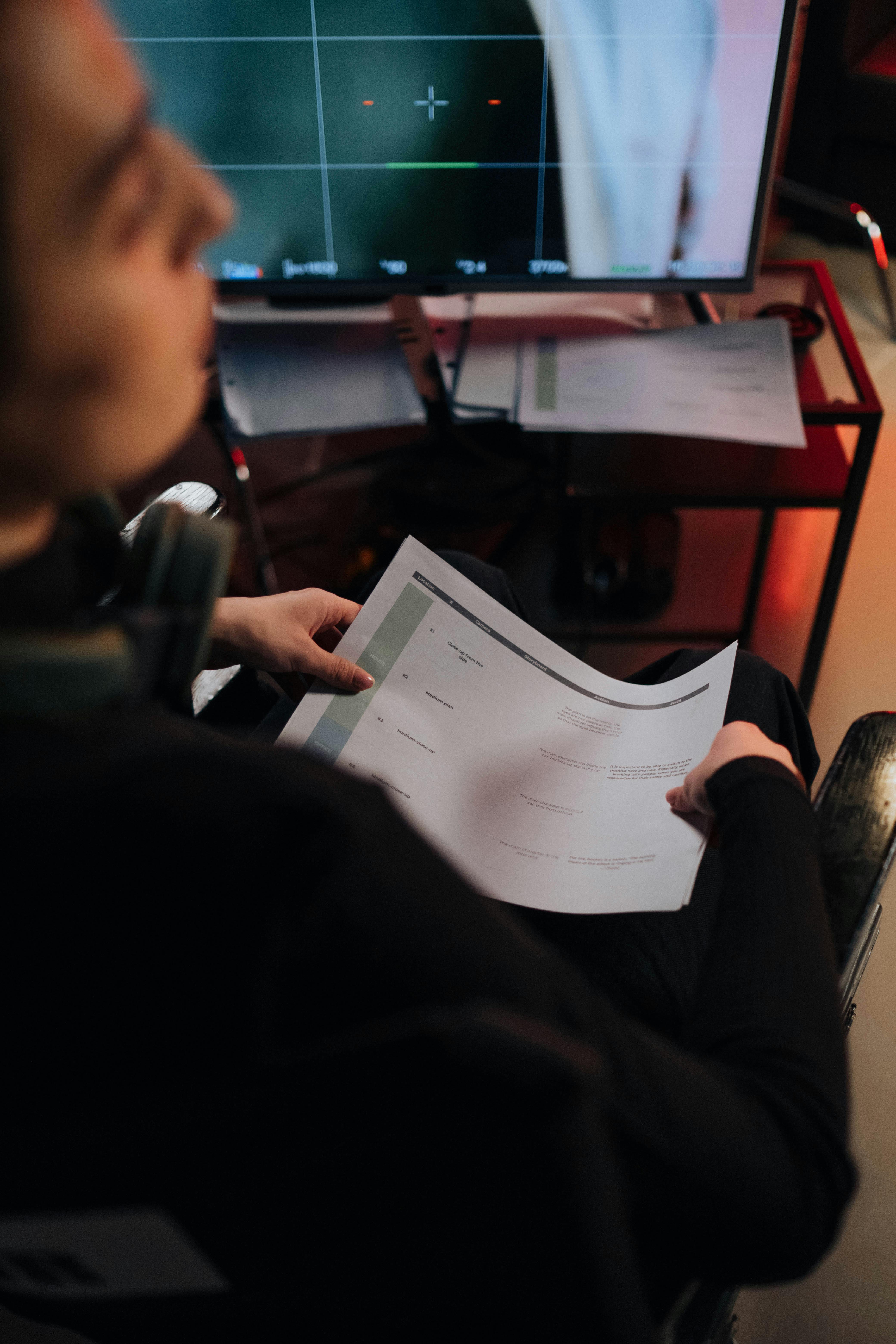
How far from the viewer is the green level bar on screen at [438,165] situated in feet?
4.15

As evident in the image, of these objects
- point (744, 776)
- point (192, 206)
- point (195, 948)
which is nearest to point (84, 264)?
point (192, 206)

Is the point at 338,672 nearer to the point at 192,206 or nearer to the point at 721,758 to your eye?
the point at 721,758

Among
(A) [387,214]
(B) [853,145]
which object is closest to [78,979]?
(A) [387,214]

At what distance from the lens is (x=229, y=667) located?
35.0 inches

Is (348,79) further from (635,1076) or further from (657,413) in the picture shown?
(635,1076)

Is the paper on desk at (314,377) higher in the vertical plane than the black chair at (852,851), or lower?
lower

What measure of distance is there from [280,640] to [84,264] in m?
0.50

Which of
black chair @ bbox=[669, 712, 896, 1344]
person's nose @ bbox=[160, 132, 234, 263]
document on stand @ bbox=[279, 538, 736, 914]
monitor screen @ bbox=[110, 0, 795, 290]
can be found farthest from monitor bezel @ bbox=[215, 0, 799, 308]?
person's nose @ bbox=[160, 132, 234, 263]

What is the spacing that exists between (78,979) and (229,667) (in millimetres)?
575

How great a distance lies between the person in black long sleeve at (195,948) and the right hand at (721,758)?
0.92 feet

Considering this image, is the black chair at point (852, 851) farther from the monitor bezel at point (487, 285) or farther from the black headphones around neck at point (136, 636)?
the monitor bezel at point (487, 285)

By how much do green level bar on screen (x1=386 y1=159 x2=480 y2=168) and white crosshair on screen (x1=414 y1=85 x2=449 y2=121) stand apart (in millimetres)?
57

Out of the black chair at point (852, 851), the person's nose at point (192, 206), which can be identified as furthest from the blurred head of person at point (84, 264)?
the black chair at point (852, 851)
